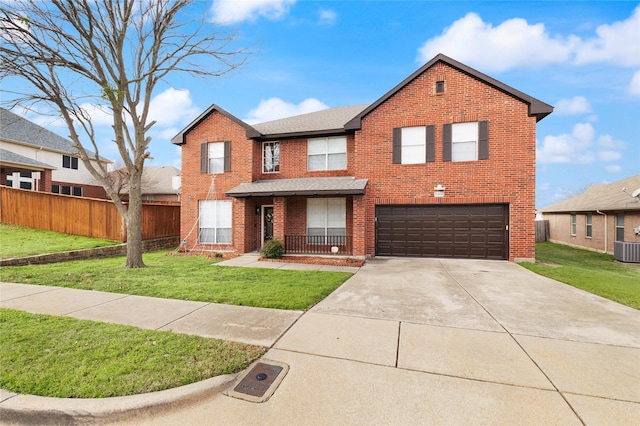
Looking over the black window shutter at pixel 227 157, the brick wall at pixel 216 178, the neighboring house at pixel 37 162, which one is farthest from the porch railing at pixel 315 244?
the neighboring house at pixel 37 162

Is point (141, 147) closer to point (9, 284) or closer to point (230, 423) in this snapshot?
point (9, 284)

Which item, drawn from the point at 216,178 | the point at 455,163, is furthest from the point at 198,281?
the point at 455,163

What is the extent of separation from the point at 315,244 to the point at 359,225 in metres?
2.45

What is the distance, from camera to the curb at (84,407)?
8.27 feet

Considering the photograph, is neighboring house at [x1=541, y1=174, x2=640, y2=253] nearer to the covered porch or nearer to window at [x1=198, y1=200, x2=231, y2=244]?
the covered porch

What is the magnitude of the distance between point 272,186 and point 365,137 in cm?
469

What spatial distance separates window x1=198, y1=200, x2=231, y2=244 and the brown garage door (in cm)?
735

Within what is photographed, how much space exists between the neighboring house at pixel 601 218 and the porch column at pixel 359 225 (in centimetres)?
1377

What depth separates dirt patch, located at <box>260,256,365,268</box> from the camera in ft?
34.9

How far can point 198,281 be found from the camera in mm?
7484

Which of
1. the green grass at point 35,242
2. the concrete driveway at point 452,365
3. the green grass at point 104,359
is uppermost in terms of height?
the green grass at point 35,242

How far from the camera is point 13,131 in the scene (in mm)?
22656

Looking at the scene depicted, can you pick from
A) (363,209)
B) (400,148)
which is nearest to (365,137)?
(400,148)

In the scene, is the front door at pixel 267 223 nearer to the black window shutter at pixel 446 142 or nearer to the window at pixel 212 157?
the window at pixel 212 157
